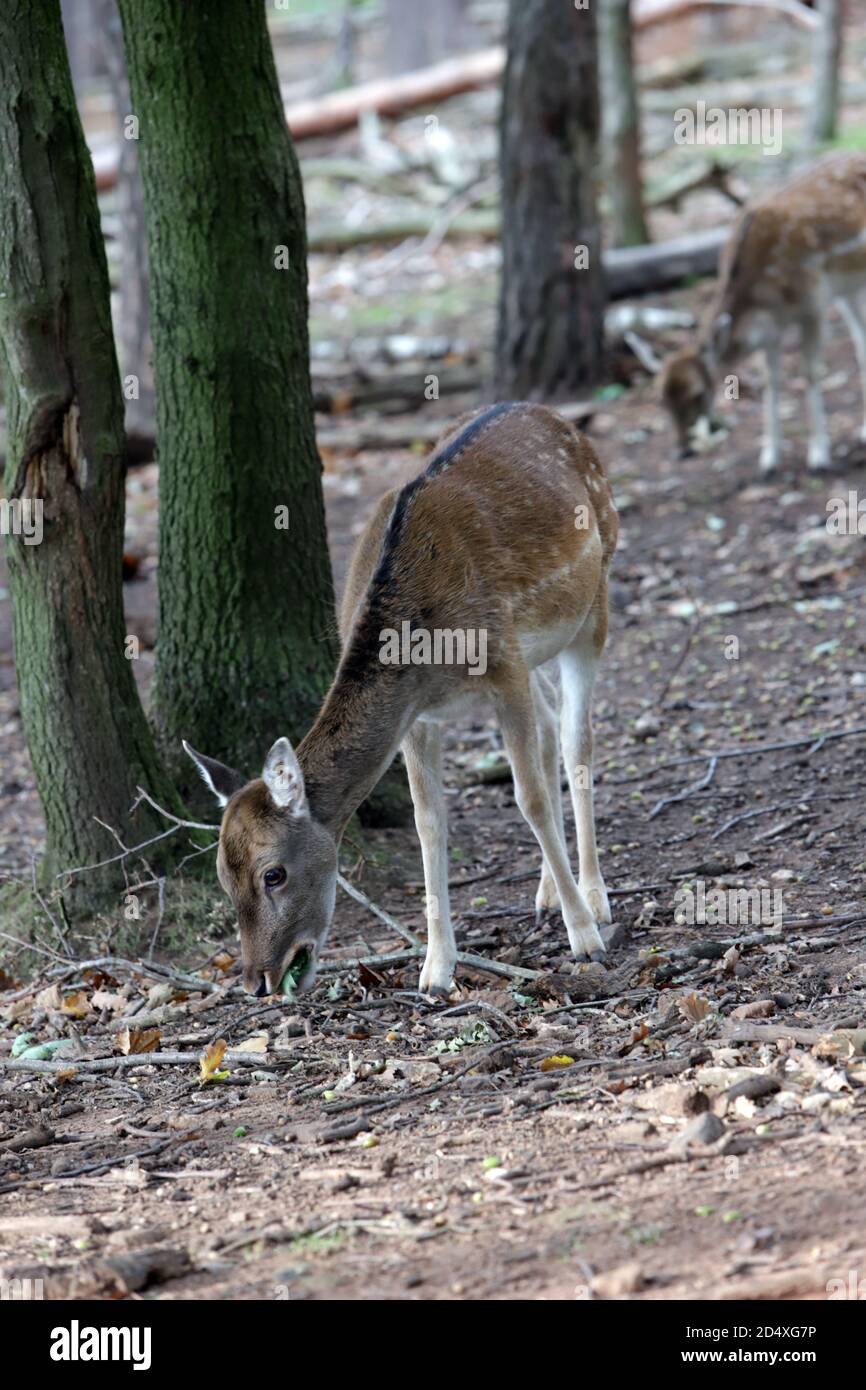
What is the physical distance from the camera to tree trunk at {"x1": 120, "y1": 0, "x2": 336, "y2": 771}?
6.95 metres

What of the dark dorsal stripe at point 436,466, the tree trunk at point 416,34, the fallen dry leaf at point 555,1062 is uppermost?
the tree trunk at point 416,34

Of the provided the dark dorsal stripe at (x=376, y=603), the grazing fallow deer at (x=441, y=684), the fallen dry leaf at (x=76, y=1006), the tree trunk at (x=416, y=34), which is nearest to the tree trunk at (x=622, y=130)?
the grazing fallow deer at (x=441, y=684)

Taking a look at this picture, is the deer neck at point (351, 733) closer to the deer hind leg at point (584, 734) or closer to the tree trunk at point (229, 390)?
the deer hind leg at point (584, 734)

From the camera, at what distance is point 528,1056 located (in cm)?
544

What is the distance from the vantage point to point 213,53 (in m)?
6.90

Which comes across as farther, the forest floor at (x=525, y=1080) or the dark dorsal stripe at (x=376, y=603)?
the dark dorsal stripe at (x=376, y=603)

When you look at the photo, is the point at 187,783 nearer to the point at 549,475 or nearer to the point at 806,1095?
the point at 549,475

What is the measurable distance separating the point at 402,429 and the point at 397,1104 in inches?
393

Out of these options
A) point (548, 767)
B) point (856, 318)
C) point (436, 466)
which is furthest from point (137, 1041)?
point (856, 318)

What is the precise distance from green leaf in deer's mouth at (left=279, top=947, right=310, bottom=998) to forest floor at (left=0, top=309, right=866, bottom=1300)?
235 millimetres

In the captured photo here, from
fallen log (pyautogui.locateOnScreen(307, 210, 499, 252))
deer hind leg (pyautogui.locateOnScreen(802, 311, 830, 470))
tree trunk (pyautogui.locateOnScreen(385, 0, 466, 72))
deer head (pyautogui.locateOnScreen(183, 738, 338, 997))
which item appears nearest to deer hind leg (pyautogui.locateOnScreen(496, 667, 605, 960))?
deer head (pyautogui.locateOnScreen(183, 738, 338, 997))

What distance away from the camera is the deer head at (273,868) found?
5.62m

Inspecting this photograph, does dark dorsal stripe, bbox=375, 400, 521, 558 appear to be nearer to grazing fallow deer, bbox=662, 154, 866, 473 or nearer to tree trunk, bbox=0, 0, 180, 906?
tree trunk, bbox=0, 0, 180, 906

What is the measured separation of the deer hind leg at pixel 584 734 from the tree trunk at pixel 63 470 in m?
1.73
